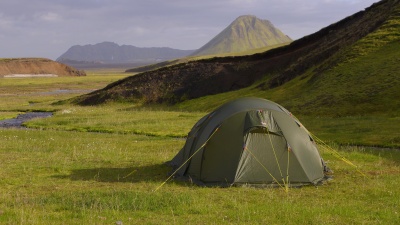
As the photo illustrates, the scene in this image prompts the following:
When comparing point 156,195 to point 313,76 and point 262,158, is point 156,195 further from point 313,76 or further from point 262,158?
point 313,76

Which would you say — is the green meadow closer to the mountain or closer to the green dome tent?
the green dome tent

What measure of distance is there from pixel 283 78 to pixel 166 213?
2386 inches

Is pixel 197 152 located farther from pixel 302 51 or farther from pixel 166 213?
pixel 302 51

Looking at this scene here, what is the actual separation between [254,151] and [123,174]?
5859 millimetres

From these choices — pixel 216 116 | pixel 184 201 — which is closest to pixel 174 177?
pixel 216 116

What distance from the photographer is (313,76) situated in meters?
64.1

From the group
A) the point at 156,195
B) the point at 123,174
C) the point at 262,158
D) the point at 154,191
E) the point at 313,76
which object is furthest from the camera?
the point at 313,76

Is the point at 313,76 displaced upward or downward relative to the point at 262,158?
upward

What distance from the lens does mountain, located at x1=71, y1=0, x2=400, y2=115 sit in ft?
168

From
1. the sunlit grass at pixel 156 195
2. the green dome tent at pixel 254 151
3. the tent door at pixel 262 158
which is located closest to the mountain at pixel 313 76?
the sunlit grass at pixel 156 195

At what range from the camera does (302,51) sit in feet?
277

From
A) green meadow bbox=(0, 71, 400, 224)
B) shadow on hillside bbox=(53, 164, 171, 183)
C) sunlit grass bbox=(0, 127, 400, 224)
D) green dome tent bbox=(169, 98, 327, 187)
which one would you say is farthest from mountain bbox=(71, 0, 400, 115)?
shadow on hillside bbox=(53, 164, 171, 183)

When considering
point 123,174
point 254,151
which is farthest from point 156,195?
point 123,174

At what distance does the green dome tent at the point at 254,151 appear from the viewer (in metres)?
18.8
